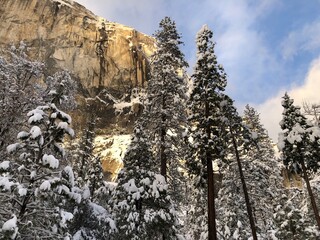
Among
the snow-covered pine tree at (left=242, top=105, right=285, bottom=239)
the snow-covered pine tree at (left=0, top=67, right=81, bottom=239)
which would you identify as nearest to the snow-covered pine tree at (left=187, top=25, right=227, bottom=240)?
the snow-covered pine tree at (left=0, top=67, right=81, bottom=239)

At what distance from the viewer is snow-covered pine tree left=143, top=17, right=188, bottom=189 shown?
20109 mm

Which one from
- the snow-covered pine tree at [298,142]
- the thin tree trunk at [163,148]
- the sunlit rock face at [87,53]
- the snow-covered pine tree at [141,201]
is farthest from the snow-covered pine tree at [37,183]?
the sunlit rock face at [87,53]

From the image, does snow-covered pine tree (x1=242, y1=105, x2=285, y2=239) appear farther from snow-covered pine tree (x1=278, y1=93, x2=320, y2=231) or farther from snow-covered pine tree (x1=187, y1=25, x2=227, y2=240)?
snow-covered pine tree (x1=187, y1=25, x2=227, y2=240)

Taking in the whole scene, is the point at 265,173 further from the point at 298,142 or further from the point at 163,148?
the point at 163,148

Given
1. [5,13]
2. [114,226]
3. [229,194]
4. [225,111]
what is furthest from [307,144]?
[5,13]

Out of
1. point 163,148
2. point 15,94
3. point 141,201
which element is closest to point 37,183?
point 15,94

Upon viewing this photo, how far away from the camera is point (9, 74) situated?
15.4 m

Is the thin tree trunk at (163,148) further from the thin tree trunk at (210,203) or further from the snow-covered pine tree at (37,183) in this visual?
the snow-covered pine tree at (37,183)

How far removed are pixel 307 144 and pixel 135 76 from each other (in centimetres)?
8003

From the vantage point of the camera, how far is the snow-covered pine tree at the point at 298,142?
72.0ft

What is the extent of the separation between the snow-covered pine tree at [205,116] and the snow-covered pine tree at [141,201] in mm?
2325

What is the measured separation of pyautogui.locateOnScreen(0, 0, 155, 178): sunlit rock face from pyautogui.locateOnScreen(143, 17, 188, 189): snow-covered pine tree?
69.2 m

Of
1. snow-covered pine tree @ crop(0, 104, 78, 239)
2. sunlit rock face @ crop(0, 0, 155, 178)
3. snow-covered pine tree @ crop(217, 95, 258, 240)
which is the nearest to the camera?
snow-covered pine tree @ crop(0, 104, 78, 239)

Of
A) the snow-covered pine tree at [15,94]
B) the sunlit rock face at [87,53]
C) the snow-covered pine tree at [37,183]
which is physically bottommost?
the snow-covered pine tree at [37,183]
